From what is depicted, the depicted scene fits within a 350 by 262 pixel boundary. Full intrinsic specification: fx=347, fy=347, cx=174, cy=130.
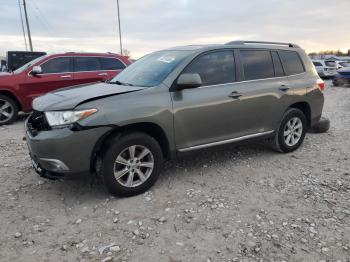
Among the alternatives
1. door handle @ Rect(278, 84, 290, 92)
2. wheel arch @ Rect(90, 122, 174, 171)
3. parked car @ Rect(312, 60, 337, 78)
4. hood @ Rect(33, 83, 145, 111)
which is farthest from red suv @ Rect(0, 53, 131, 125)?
parked car @ Rect(312, 60, 337, 78)

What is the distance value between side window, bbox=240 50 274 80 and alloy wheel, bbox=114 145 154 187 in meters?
1.94

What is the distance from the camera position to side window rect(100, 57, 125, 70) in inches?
372

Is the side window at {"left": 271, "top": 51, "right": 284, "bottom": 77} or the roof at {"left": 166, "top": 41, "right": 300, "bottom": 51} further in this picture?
the side window at {"left": 271, "top": 51, "right": 284, "bottom": 77}

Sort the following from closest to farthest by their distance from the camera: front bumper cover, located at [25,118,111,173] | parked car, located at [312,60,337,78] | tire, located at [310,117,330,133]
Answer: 1. front bumper cover, located at [25,118,111,173]
2. tire, located at [310,117,330,133]
3. parked car, located at [312,60,337,78]

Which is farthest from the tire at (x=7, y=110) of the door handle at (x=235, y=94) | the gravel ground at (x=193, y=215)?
the door handle at (x=235, y=94)

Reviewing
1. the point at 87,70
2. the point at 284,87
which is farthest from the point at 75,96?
the point at 87,70

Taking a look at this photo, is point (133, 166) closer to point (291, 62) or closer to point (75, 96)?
point (75, 96)

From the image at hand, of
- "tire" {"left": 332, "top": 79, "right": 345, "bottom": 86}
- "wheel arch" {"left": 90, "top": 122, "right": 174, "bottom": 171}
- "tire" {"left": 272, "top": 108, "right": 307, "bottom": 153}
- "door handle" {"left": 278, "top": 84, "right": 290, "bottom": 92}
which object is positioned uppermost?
"door handle" {"left": 278, "top": 84, "right": 290, "bottom": 92}

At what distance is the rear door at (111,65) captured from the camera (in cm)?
943

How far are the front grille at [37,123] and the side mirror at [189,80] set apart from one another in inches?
62.8

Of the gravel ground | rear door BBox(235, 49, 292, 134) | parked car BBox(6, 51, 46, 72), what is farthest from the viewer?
parked car BBox(6, 51, 46, 72)

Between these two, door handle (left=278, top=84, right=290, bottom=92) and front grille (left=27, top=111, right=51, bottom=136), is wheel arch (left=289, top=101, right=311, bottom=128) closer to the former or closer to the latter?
door handle (left=278, top=84, right=290, bottom=92)

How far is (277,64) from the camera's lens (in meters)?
5.47

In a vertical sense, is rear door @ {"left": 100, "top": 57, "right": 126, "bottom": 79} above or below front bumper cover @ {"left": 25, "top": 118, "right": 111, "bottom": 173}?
above
